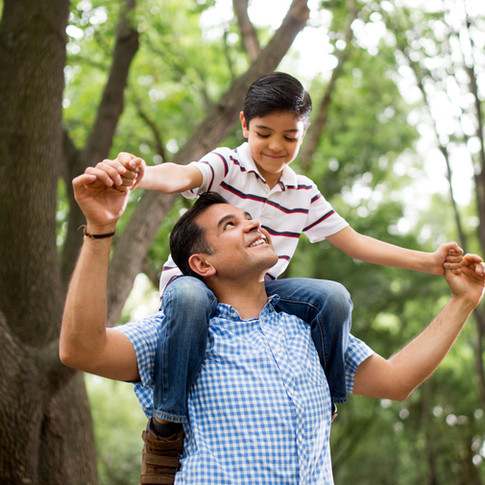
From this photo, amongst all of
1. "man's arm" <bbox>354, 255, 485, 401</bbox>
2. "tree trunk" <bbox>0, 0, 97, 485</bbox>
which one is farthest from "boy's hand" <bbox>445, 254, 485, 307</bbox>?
"tree trunk" <bbox>0, 0, 97, 485</bbox>

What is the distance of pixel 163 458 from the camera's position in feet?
Answer: 7.01

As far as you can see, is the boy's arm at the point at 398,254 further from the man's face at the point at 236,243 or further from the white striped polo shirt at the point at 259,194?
the man's face at the point at 236,243

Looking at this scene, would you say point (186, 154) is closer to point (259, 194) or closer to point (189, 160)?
point (189, 160)

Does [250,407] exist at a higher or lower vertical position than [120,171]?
lower

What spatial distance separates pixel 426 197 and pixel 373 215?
8001 mm

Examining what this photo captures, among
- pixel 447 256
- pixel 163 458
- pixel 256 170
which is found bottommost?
pixel 163 458

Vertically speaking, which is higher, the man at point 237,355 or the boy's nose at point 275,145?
the boy's nose at point 275,145

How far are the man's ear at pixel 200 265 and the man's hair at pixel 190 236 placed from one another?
25 mm

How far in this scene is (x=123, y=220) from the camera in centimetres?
998

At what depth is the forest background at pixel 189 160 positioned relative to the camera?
439cm

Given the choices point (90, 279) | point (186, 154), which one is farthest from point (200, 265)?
point (186, 154)

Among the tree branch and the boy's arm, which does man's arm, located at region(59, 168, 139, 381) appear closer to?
the boy's arm

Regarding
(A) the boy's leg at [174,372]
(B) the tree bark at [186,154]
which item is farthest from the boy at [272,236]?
(B) the tree bark at [186,154]

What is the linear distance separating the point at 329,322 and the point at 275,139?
82 cm
